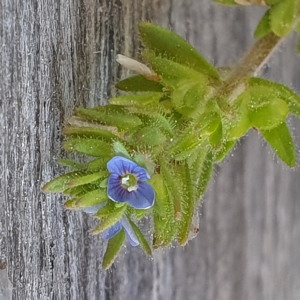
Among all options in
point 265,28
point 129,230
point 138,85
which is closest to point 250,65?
point 265,28

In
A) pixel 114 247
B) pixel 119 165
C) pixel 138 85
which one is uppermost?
pixel 138 85

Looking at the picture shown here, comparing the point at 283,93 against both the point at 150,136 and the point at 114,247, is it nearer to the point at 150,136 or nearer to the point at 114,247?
the point at 150,136

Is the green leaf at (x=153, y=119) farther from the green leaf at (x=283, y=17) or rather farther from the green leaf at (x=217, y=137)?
the green leaf at (x=283, y=17)

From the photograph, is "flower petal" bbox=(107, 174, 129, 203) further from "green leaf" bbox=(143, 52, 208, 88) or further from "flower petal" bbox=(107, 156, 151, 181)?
"green leaf" bbox=(143, 52, 208, 88)

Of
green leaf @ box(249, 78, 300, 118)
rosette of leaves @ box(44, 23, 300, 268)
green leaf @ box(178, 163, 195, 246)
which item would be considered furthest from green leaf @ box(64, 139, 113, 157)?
green leaf @ box(249, 78, 300, 118)

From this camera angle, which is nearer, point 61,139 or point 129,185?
point 129,185

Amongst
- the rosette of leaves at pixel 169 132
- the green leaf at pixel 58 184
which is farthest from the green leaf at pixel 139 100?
→ the green leaf at pixel 58 184
